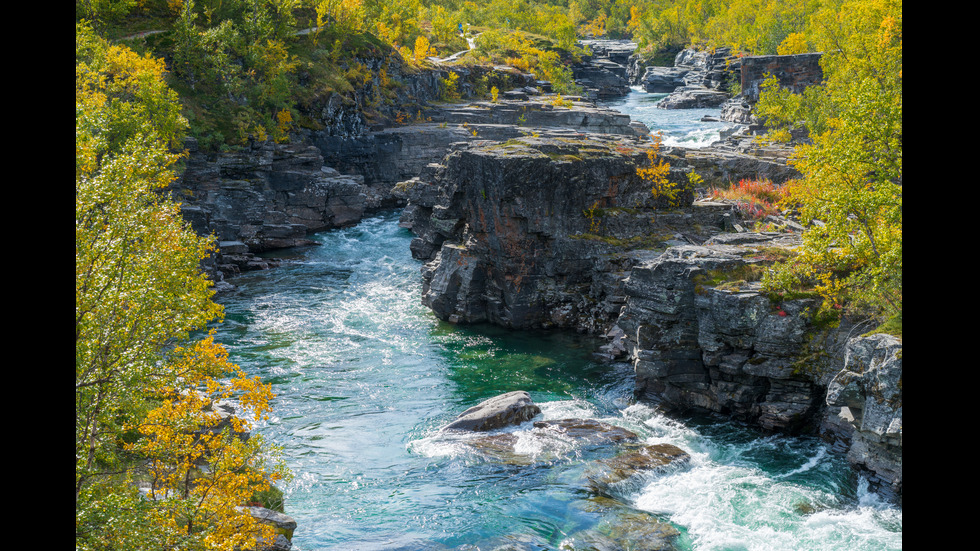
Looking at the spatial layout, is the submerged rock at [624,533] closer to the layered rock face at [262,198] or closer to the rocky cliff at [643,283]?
the rocky cliff at [643,283]

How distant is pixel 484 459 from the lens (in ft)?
83.4

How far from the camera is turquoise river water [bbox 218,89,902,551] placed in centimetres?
2073

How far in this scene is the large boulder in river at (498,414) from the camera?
91.8ft

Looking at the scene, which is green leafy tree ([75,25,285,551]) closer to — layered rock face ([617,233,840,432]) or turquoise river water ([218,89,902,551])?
turquoise river water ([218,89,902,551])

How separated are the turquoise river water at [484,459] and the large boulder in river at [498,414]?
Answer: 23.7 inches

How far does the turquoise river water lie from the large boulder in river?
60cm

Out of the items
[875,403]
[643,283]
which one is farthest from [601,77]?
[875,403]

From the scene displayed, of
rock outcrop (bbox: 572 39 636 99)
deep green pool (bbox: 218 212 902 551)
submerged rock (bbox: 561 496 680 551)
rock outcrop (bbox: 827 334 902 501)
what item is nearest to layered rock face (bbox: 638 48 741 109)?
rock outcrop (bbox: 572 39 636 99)

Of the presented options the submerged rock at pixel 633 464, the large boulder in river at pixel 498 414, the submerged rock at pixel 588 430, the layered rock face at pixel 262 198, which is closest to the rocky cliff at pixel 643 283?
the submerged rock at pixel 588 430

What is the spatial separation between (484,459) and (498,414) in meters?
3.00

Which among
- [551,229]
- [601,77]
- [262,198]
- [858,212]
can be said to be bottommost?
[551,229]

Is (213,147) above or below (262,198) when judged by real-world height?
above

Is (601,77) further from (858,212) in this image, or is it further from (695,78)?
(858,212)

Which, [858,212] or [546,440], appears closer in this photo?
[858,212]
